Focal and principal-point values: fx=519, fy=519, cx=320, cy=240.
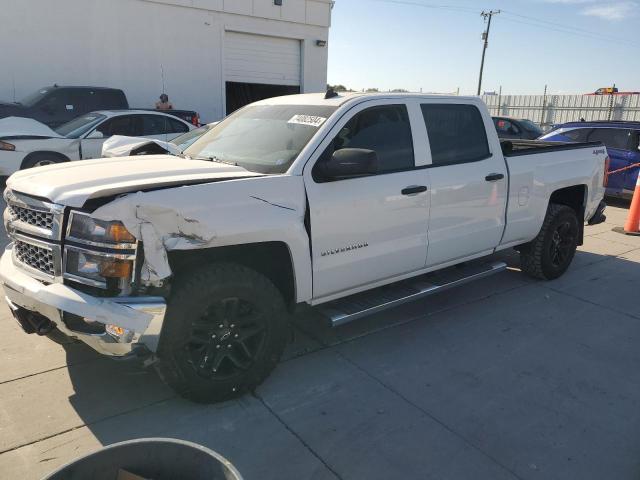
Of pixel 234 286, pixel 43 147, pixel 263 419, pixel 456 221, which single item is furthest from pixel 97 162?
pixel 43 147

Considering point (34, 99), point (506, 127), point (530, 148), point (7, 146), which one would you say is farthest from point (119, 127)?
point (506, 127)

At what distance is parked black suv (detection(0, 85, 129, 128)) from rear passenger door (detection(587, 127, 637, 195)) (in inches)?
446

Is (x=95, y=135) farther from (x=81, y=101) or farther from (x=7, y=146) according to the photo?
(x=81, y=101)

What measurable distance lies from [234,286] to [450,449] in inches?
60.9

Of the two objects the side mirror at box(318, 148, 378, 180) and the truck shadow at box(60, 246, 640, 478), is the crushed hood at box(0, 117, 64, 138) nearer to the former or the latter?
the truck shadow at box(60, 246, 640, 478)

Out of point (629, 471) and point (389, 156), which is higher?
point (389, 156)

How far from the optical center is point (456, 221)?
4441mm

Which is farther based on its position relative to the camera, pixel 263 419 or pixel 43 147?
pixel 43 147

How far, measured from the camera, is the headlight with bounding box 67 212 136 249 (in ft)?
8.95

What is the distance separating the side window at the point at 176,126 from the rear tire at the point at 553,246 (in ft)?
25.3

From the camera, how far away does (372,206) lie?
3750 mm

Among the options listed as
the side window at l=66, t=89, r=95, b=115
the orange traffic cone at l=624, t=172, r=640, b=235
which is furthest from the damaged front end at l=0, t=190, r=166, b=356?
the side window at l=66, t=89, r=95, b=115

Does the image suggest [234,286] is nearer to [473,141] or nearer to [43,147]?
[473,141]

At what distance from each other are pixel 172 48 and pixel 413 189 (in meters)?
15.3
